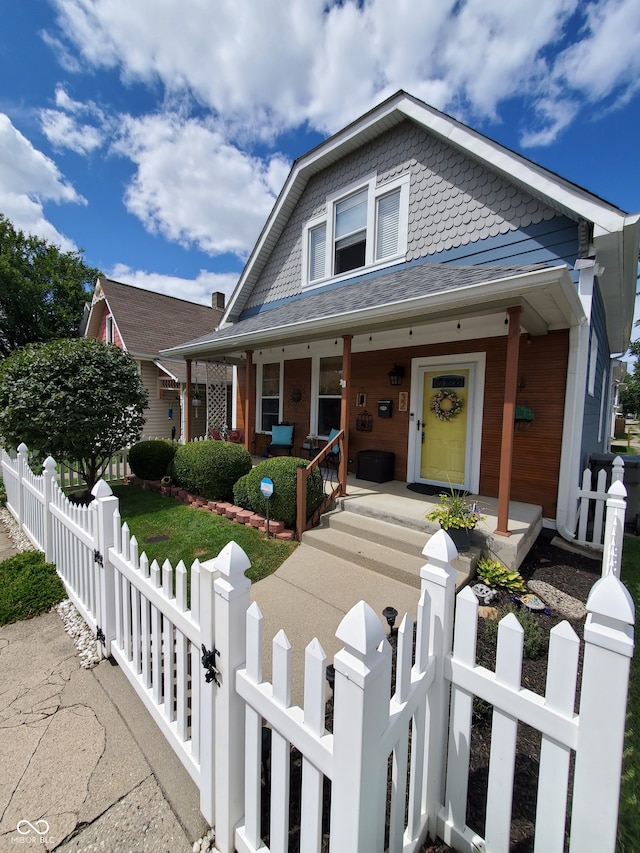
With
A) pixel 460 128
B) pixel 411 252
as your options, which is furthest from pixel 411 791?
pixel 460 128

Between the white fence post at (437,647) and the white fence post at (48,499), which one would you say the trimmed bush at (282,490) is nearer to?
the white fence post at (48,499)

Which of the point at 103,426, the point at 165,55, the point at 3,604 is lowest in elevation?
the point at 3,604

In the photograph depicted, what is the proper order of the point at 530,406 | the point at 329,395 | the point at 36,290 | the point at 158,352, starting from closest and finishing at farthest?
the point at 530,406 < the point at 329,395 < the point at 158,352 < the point at 36,290

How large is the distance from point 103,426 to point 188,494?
1917 mm

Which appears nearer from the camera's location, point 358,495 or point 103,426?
point 358,495

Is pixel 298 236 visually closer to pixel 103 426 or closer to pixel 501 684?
pixel 103 426

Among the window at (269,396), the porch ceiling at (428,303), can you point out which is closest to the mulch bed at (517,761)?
the porch ceiling at (428,303)

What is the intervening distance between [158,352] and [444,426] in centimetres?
1083

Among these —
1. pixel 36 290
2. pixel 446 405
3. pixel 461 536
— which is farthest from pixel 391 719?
pixel 36 290

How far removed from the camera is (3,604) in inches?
139

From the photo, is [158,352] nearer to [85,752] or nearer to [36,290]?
[85,752]

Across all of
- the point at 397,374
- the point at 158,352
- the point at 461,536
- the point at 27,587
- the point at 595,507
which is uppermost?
the point at 158,352

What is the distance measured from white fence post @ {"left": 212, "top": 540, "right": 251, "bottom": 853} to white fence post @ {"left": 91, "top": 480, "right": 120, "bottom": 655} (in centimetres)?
159

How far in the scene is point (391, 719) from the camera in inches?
48.8
